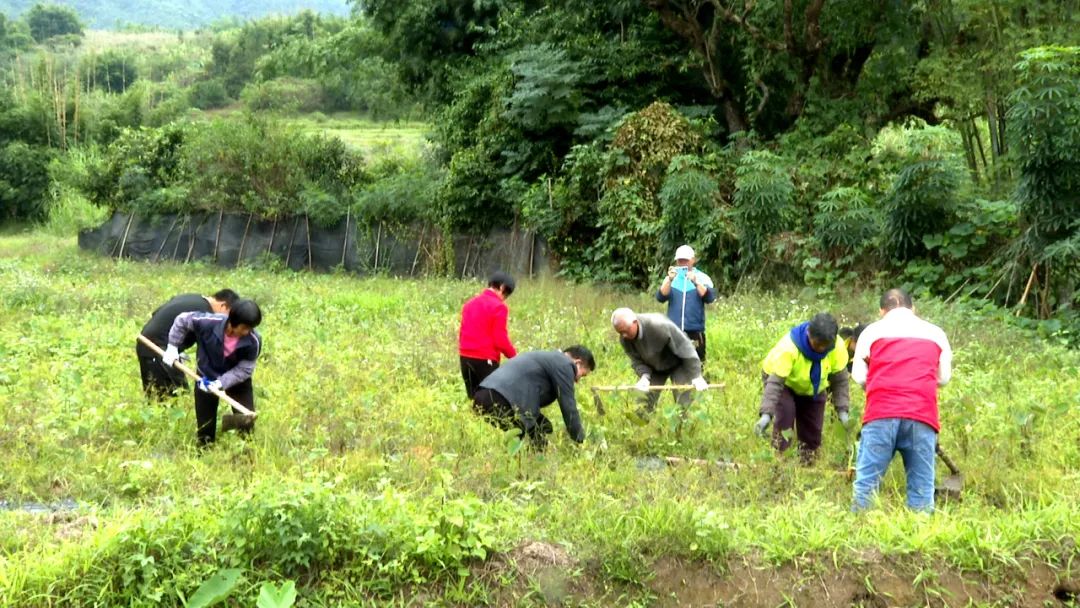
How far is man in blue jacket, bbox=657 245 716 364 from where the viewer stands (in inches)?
402

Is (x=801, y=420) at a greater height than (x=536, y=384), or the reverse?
(x=536, y=384)

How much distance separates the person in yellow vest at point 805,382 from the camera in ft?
22.7

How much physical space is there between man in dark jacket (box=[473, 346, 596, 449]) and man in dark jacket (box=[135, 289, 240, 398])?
2.55 m

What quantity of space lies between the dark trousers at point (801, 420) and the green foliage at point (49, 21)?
106 metres

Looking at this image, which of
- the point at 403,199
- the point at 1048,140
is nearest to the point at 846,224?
the point at 1048,140

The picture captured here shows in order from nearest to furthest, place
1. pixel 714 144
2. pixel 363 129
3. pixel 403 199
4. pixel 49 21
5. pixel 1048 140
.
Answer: pixel 1048 140, pixel 714 144, pixel 403 199, pixel 363 129, pixel 49 21

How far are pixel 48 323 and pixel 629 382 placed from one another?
8071mm

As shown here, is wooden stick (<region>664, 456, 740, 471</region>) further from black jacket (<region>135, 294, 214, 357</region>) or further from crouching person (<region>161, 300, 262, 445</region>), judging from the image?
black jacket (<region>135, 294, 214, 357</region>)

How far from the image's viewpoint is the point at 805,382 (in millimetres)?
7121

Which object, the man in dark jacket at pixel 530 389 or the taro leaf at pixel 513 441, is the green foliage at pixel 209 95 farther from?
the taro leaf at pixel 513 441

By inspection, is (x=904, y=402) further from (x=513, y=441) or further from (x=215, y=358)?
(x=215, y=358)

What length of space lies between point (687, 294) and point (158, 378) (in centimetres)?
495

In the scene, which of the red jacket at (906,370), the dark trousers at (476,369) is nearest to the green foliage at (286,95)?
the dark trousers at (476,369)

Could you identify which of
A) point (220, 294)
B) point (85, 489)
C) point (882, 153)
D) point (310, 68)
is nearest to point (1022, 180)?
point (882, 153)
